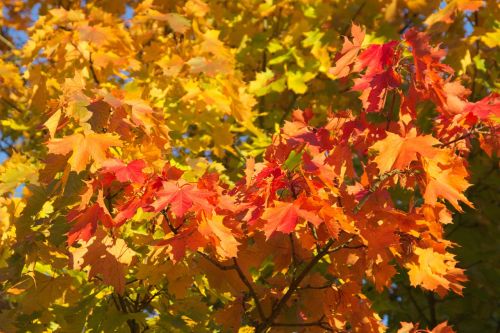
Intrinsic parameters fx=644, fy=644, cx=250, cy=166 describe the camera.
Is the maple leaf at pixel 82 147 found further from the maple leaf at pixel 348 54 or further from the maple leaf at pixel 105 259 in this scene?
the maple leaf at pixel 348 54

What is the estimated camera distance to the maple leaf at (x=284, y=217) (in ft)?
7.14

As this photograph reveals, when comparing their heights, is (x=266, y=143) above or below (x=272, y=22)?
below

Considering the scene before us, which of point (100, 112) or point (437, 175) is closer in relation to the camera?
point (437, 175)

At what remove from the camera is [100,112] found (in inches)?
103

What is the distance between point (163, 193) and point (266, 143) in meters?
2.39

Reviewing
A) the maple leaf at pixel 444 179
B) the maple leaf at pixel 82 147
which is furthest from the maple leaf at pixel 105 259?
the maple leaf at pixel 444 179

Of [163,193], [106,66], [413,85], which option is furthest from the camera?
[106,66]

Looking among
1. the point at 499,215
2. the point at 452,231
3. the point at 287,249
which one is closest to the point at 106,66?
the point at 287,249

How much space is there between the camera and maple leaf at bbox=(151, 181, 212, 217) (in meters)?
2.23

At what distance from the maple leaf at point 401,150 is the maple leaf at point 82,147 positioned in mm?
1001

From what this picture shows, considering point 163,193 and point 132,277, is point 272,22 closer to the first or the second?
point 132,277

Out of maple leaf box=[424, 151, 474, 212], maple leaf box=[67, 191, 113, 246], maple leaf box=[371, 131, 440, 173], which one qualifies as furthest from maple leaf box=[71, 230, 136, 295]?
maple leaf box=[424, 151, 474, 212]

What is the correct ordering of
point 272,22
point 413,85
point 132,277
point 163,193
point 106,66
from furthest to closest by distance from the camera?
point 272,22, point 106,66, point 132,277, point 413,85, point 163,193

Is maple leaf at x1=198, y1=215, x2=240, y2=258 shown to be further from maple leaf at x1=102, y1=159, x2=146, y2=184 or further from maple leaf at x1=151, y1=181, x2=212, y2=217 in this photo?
maple leaf at x1=102, y1=159, x2=146, y2=184
